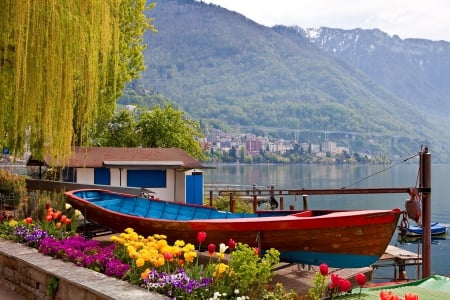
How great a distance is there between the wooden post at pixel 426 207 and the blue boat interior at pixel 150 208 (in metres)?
4.42

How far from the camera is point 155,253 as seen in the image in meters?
5.28

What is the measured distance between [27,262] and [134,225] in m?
3.12

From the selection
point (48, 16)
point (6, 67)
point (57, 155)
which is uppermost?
point (48, 16)

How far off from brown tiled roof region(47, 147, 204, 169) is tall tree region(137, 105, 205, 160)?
614 centimetres

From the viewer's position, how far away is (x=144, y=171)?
22531mm

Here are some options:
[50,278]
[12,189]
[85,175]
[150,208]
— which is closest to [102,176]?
[85,175]

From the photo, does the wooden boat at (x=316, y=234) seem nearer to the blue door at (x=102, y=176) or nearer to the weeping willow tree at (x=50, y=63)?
the weeping willow tree at (x=50, y=63)

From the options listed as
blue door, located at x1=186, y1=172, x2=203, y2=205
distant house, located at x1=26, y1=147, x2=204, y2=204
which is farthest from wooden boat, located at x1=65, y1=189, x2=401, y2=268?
blue door, located at x1=186, y1=172, x2=203, y2=205

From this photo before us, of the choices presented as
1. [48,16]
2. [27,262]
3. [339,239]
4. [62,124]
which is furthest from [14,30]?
[339,239]

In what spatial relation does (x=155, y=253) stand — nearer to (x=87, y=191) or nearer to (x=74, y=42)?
(x=74, y=42)

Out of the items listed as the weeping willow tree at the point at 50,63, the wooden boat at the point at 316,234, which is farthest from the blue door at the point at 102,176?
the wooden boat at the point at 316,234

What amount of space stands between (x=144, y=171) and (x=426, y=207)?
13.8m

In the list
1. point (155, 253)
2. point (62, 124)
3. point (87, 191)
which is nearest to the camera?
point (155, 253)

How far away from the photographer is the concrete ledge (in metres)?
4.81
